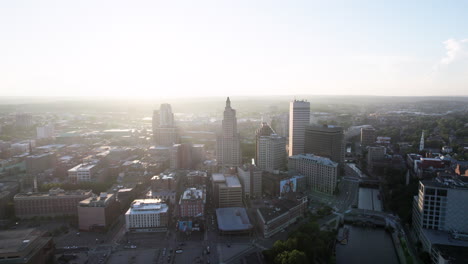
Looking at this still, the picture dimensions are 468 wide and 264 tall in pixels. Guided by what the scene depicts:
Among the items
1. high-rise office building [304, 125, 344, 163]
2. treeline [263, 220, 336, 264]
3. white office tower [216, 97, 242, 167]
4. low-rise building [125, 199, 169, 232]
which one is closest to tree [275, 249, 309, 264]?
treeline [263, 220, 336, 264]

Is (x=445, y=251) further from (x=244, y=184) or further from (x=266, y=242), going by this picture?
(x=244, y=184)

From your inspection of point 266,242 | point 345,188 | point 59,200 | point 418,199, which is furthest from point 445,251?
point 59,200

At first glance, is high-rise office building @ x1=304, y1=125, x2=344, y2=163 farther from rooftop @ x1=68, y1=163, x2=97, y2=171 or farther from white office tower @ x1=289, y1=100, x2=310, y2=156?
rooftop @ x1=68, y1=163, x2=97, y2=171

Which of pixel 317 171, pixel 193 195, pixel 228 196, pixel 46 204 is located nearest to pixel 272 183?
pixel 317 171

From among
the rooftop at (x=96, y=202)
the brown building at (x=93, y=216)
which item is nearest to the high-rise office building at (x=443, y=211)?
the brown building at (x=93, y=216)

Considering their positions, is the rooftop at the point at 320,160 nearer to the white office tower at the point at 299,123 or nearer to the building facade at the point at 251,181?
the white office tower at the point at 299,123

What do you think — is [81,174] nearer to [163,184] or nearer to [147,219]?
[163,184]
